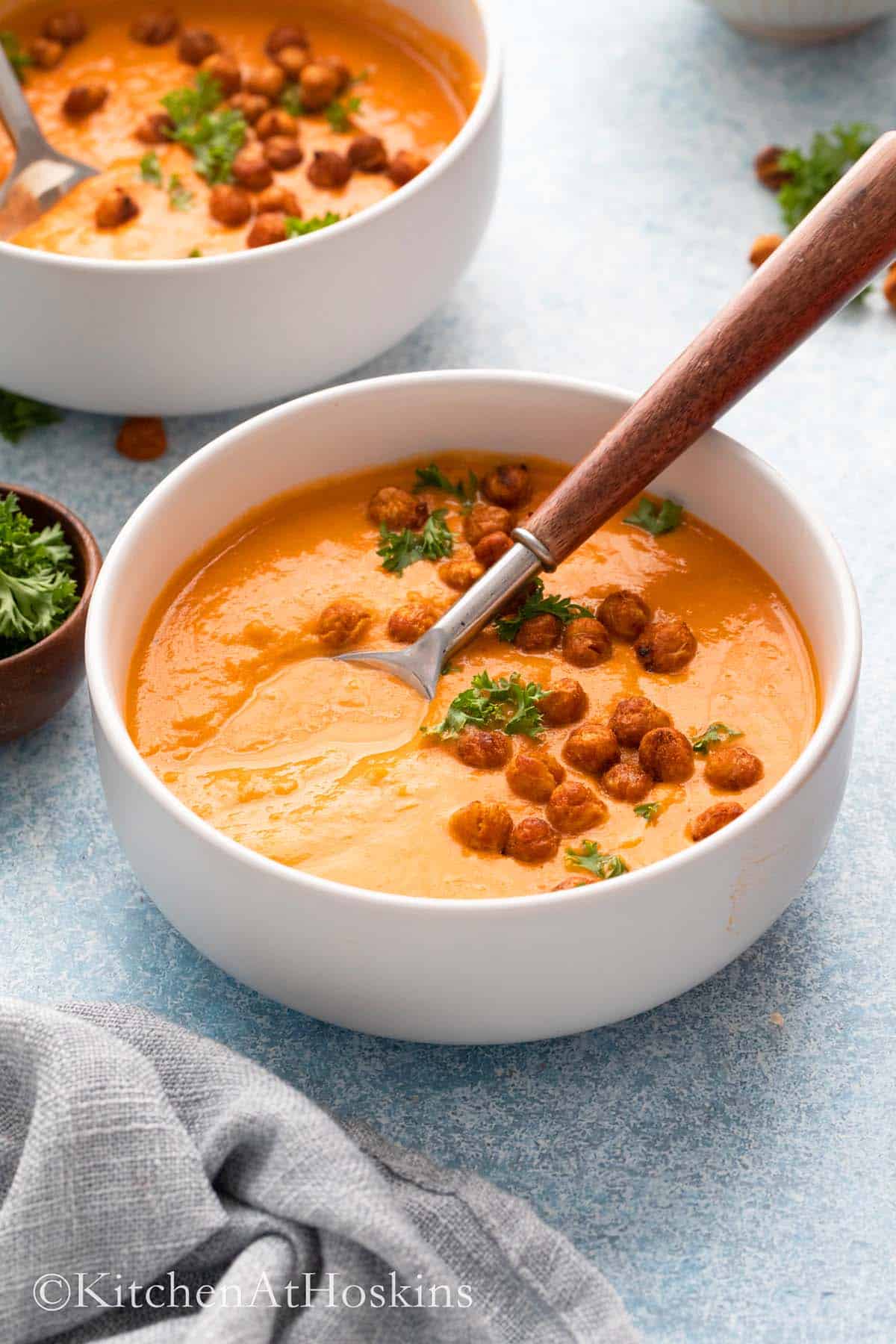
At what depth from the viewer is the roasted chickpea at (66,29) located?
358 centimetres

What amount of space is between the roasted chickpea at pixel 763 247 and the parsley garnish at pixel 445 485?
1.03 meters

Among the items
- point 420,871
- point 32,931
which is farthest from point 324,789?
point 32,931

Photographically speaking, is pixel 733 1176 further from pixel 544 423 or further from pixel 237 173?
pixel 237 173

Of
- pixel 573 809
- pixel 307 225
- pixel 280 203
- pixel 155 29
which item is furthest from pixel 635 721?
pixel 155 29

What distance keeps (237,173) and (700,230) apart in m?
1.00

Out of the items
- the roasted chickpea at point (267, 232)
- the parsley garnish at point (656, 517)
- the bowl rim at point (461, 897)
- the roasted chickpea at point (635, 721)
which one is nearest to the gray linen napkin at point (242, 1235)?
the bowl rim at point (461, 897)

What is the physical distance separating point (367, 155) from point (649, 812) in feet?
5.37

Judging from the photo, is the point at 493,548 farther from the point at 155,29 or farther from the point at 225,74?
the point at 155,29

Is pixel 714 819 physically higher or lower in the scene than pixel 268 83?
higher

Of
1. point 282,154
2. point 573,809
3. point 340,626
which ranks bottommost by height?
point 282,154

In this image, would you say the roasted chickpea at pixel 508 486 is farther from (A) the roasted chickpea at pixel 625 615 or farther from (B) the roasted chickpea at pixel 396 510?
(A) the roasted chickpea at pixel 625 615

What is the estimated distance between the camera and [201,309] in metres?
2.86

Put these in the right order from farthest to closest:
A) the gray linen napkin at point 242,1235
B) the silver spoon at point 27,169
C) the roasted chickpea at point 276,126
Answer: the roasted chickpea at point 276,126 → the silver spoon at point 27,169 → the gray linen napkin at point 242,1235

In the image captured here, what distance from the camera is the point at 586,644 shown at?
2.41 meters
